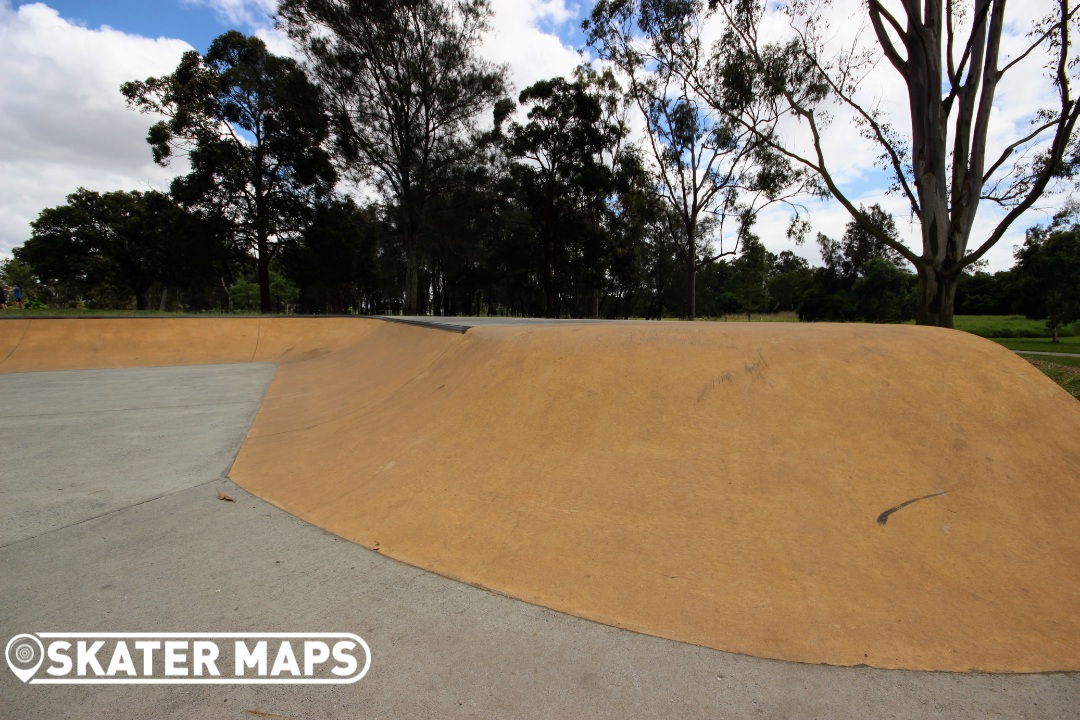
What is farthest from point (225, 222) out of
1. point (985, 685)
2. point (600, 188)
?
point (985, 685)

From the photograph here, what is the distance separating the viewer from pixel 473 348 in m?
5.40

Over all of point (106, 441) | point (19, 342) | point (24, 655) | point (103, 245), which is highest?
point (103, 245)

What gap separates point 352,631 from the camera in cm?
209

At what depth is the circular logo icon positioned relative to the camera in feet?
6.10

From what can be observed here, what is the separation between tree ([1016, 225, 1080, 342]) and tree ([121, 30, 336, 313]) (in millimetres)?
33367

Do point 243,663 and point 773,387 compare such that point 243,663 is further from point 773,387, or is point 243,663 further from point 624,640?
point 773,387

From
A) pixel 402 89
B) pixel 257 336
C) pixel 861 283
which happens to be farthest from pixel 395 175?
pixel 861 283

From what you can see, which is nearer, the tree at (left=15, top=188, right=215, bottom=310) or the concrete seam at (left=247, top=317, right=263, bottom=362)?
the concrete seam at (left=247, top=317, right=263, bottom=362)

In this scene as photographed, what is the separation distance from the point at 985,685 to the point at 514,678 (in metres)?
1.70

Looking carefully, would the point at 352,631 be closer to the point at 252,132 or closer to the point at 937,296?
the point at 937,296

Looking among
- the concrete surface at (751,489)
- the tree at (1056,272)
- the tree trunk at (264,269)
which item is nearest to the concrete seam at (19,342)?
the concrete surface at (751,489)

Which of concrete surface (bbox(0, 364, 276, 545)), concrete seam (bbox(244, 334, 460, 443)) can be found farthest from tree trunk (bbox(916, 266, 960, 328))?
concrete surface (bbox(0, 364, 276, 545))

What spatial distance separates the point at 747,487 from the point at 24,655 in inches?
129

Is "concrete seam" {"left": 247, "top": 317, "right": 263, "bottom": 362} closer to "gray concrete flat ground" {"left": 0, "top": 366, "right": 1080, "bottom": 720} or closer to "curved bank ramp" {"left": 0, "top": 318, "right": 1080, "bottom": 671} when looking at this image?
"curved bank ramp" {"left": 0, "top": 318, "right": 1080, "bottom": 671}
